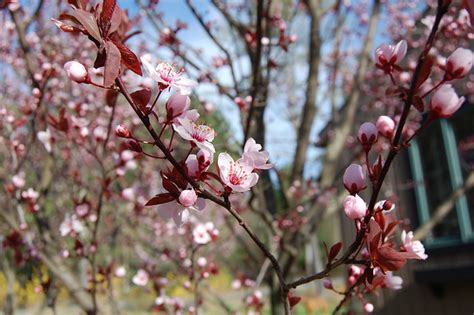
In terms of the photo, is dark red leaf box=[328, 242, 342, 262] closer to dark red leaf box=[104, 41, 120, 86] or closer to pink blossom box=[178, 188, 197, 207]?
pink blossom box=[178, 188, 197, 207]

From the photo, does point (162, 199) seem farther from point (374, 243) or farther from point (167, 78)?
point (374, 243)

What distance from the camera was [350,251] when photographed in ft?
2.99

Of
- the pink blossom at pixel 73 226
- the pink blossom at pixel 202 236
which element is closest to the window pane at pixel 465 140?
the pink blossom at pixel 202 236

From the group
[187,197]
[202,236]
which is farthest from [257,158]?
[202,236]

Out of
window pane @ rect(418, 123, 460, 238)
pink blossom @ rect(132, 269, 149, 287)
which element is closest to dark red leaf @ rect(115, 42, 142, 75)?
pink blossom @ rect(132, 269, 149, 287)

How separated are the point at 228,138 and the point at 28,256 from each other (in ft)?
4.01

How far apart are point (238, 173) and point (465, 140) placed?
14.8 ft

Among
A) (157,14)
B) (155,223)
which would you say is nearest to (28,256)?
(157,14)

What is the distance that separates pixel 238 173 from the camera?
96 cm

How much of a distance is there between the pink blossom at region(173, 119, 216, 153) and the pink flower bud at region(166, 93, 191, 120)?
20 millimetres

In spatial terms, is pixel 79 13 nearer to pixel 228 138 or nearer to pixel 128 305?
pixel 228 138

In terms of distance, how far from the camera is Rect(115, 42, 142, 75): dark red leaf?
2.92 ft

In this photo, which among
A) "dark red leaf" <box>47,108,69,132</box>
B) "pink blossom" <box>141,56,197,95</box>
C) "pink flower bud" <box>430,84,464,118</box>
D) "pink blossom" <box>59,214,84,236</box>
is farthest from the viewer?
"pink blossom" <box>59,214,84,236</box>

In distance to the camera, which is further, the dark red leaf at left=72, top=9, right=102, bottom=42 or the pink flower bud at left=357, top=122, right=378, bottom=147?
the pink flower bud at left=357, top=122, right=378, bottom=147
